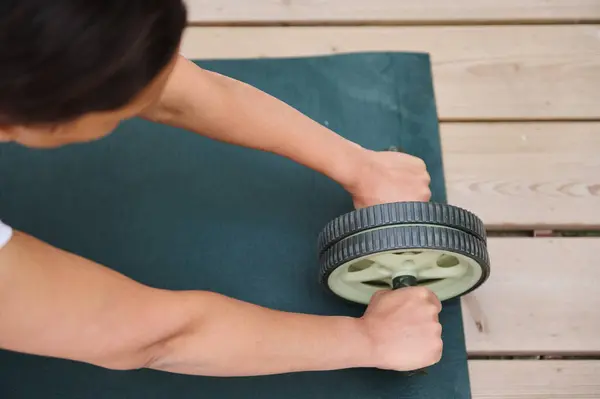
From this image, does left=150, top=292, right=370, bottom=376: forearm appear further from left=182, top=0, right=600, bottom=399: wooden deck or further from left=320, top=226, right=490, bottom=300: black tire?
left=182, top=0, right=600, bottom=399: wooden deck

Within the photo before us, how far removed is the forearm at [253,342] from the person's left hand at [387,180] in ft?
0.52

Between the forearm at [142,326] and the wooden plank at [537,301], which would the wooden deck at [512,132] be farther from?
the forearm at [142,326]

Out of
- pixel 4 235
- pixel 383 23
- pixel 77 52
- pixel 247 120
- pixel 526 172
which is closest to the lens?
pixel 77 52

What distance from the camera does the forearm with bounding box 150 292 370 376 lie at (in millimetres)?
594

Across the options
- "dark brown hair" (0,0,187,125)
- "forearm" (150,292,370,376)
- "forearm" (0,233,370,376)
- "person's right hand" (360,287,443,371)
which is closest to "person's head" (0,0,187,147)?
"dark brown hair" (0,0,187,125)

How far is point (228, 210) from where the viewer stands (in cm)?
85

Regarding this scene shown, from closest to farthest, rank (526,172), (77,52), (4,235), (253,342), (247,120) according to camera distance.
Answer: (77,52) → (4,235) → (253,342) → (247,120) → (526,172)

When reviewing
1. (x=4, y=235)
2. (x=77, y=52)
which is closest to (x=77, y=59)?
(x=77, y=52)

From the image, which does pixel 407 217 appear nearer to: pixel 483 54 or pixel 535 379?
pixel 535 379

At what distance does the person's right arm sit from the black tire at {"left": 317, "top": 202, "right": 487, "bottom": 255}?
0.27ft

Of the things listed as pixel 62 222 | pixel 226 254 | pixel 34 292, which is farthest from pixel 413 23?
pixel 34 292

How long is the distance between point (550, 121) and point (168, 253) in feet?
1.87

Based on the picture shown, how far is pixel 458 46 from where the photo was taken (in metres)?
1.00

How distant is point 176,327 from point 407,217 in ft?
0.82
